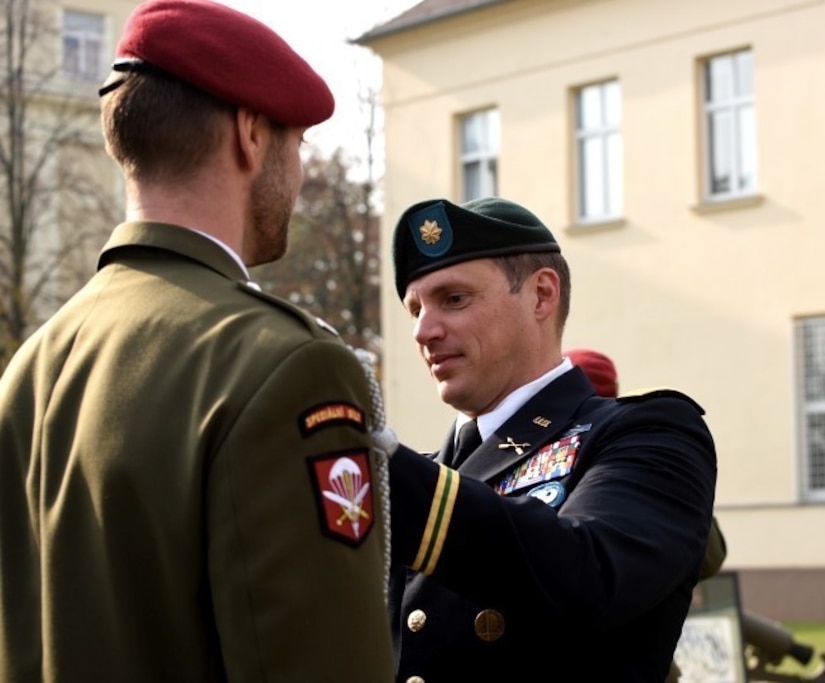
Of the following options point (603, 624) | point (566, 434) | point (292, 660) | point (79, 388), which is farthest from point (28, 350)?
point (566, 434)

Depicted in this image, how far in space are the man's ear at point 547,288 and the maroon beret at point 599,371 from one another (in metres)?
2.10

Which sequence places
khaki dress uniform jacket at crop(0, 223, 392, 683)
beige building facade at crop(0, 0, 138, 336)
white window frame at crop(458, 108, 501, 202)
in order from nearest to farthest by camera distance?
khaki dress uniform jacket at crop(0, 223, 392, 683) < white window frame at crop(458, 108, 501, 202) < beige building facade at crop(0, 0, 138, 336)

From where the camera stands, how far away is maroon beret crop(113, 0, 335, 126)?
254cm

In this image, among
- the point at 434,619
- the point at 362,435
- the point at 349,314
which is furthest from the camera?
the point at 349,314

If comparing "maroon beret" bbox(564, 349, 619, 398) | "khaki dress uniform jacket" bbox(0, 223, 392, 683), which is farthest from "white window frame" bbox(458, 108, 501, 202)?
"khaki dress uniform jacket" bbox(0, 223, 392, 683)

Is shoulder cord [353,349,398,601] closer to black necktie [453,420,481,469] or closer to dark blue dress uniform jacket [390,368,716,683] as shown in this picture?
dark blue dress uniform jacket [390,368,716,683]

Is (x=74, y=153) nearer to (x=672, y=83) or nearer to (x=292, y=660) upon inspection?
(x=672, y=83)

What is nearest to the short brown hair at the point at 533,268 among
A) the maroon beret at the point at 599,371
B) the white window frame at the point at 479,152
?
the maroon beret at the point at 599,371

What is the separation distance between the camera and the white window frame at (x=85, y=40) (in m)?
A: 35.0

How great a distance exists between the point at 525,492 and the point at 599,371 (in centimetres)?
254

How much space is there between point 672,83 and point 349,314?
15.8 m

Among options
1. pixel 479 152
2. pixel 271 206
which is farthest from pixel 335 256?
pixel 271 206

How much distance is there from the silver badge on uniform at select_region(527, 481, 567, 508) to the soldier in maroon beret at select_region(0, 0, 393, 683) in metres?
0.85

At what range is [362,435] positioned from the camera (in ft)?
7.97
